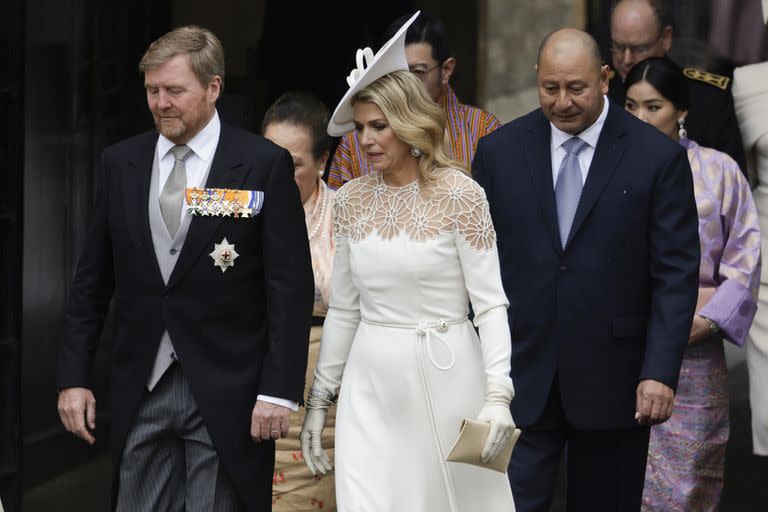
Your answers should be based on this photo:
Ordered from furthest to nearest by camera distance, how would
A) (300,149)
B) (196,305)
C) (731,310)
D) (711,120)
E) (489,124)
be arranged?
(711,120) → (489,124) → (731,310) → (300,149) → (196,305)

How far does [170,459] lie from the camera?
15.9ft

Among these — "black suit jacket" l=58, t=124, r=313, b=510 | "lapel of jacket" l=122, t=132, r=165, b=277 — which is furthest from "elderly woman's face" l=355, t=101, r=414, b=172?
"lapel of jacket" l=122, t=132, r=165, b=277

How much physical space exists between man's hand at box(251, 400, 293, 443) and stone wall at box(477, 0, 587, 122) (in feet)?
9.49

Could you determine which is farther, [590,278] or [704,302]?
[704,302]

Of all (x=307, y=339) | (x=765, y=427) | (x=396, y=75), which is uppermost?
(x=396, y=75)

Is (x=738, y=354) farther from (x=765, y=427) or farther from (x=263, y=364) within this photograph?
(x=263, y=364)

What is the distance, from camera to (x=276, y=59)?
768 cm

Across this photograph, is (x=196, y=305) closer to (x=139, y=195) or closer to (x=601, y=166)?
(x=139, y=195)

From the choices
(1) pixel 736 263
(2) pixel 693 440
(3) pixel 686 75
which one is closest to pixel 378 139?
(1) pixel 736 263

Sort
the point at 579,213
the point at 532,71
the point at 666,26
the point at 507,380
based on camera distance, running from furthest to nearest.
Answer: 1. the point at 532,71
2. the point at 666,26
3. the point at 579,213
4. the point at 507,380

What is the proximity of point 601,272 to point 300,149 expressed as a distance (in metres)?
1.15

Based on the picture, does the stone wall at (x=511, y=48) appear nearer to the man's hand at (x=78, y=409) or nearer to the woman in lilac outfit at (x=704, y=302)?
the woman in lilac outfit at (x=704, y=302)

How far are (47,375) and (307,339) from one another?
2.98m

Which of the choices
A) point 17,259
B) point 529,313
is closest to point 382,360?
point 529,313
